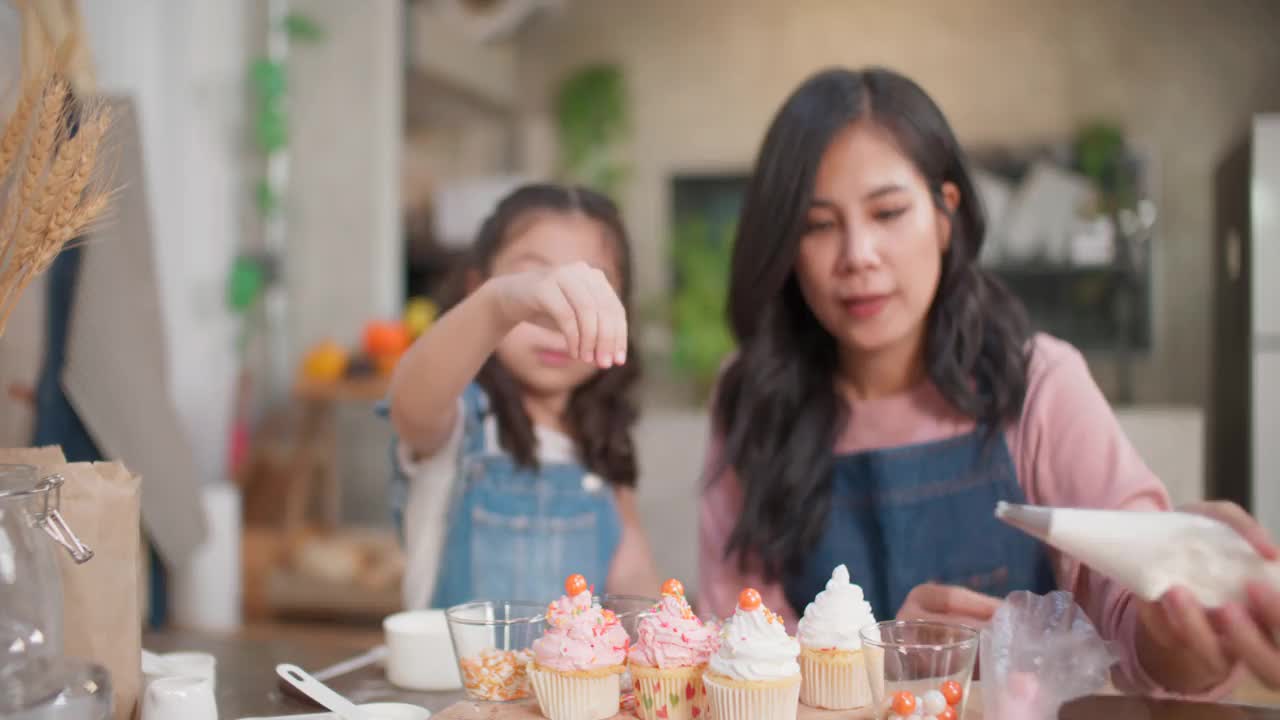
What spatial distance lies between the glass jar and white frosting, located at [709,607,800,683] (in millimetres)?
486

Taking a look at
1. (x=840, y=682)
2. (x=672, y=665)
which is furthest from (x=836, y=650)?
(x=672, y=665)

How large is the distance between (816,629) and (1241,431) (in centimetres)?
295

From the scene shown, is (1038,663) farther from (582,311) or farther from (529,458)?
(529,458)

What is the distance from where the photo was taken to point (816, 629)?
940 mm

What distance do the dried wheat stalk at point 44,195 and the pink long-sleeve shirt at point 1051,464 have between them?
85cm

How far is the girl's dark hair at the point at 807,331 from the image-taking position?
1306 millimetres

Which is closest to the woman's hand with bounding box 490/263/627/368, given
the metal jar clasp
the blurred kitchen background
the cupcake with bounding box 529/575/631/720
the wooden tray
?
the cupcake with bounding box 529/575/631/720

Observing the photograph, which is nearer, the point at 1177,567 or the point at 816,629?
the point at 1177,567

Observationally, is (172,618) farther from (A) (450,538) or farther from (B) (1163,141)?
(B) (1163,141)

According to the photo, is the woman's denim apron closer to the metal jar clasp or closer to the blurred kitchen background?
the metal jar clasp

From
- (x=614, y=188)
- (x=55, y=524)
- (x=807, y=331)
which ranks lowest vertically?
(x=55, y=524)

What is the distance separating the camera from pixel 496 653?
0.96 meters

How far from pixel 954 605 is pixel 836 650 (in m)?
0.18

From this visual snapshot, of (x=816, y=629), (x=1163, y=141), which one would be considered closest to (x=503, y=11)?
(x=1163, y=141)
